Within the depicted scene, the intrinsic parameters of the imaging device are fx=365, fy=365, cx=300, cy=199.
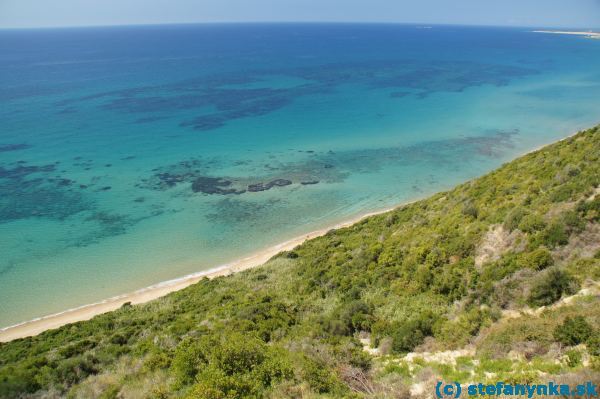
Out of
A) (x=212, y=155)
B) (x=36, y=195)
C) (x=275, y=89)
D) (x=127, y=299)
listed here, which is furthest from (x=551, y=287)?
(x=275, y=89)

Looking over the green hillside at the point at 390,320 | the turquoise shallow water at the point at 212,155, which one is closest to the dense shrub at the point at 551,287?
the green hillside at the point at 390,320

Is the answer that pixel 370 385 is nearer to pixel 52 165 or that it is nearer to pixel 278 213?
pixel 278 213

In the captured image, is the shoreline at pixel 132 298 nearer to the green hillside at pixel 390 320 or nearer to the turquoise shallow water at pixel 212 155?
the turquoise shallow water at pixel 212 155

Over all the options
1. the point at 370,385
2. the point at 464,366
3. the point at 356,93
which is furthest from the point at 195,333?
the point at 356,93

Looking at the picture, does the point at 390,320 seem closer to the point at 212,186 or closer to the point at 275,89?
the point at 212,186

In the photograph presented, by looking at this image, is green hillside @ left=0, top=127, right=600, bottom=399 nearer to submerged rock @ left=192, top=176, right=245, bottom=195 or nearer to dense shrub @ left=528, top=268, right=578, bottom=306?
dense shrub @ left=528, top=268, right=578, bottom=306

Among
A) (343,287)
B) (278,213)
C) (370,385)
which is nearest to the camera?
(370,385)
